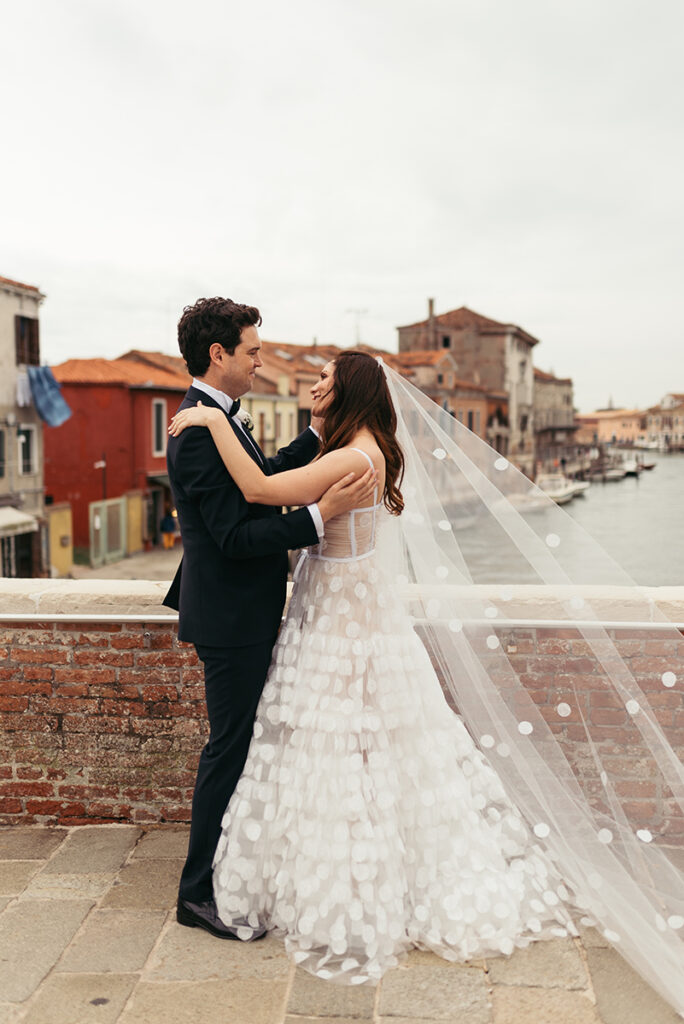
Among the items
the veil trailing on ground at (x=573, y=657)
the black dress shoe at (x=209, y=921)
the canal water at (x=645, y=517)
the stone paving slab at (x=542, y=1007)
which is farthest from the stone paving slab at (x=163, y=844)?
the canal water at (x=645, y=517)

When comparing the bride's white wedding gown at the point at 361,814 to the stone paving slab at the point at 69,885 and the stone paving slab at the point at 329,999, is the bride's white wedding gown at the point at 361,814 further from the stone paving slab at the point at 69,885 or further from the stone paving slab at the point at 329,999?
the stone paving slab at the point at 69,885

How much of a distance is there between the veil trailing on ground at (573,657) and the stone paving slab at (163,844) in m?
1.04

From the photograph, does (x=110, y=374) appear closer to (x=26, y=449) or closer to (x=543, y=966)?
(x=26, y=449)

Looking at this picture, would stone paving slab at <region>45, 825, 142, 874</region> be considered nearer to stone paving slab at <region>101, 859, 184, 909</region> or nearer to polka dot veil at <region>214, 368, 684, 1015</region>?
stone paving slab at <region>101, 859, 184, 909</region>

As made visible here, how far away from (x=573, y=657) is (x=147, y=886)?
145 cm

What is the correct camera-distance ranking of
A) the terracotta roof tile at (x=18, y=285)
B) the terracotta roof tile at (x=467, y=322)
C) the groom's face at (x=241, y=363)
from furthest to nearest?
the terracotta roof tile at (x=467, y=322)
the terracotta roof tile at (x=18, y=285)
the groom's face at (x=241, y=363)

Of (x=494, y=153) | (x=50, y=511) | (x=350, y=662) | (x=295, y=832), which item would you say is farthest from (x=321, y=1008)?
(x=494, y=153)

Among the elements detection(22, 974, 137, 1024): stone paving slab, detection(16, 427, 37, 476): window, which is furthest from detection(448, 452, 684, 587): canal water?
detection(16, 427, 37, 476): window

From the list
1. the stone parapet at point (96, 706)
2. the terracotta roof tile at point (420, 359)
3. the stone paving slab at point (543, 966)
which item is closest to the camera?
the stone paving slab at point (543, 966)

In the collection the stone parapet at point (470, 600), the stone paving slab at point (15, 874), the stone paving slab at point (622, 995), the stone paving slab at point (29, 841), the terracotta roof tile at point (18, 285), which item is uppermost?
the terracotta roof tile at point (18, 285)

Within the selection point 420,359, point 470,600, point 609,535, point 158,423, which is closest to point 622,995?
point 470,600

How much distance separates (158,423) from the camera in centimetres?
2897

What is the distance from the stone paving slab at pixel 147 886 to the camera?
239 cm

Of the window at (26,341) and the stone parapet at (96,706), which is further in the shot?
the window at (26,341)
